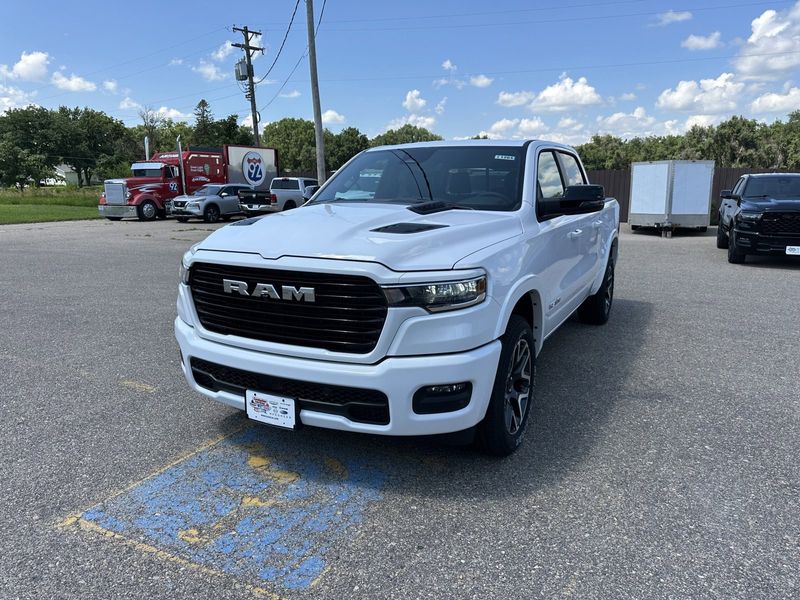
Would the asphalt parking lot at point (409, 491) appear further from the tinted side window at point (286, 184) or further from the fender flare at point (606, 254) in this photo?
the tinted side window at point (286, 184)

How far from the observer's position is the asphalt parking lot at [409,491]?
242cm

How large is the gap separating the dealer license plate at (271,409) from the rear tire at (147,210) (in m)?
25.3

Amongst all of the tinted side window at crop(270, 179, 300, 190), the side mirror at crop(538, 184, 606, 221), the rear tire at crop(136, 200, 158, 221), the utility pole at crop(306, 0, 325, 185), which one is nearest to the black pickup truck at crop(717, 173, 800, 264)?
the side mirror at crop(538, 184, 606, 221)

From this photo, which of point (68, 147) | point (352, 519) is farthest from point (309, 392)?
point (68, 147)

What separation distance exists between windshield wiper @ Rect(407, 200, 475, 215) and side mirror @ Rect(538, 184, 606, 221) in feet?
1.70

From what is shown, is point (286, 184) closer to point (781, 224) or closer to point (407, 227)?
point (781, 224)

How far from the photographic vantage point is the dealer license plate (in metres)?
3.00

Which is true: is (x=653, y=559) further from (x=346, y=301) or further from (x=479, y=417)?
(x=346, y=301)

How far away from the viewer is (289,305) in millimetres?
2945

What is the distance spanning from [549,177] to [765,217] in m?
7.81

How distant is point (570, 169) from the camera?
5.51 m

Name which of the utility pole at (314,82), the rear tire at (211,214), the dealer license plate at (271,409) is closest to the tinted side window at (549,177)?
the dealer license plate at (271,409)

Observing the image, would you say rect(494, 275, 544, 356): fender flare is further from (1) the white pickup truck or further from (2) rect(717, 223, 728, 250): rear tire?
(2) rect(717, 223, 728, 250): rear tire

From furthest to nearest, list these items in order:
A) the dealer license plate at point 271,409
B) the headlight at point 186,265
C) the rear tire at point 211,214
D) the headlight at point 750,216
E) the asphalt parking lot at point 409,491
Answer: the rear tire at point 211,214 → the headlight at point 750,216 → the headlight at point 186,265 → the dealer license plate at point 271,409 → the asphalt parking lot at point 409,491
